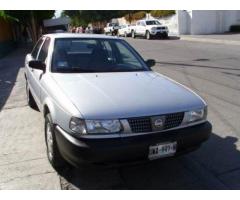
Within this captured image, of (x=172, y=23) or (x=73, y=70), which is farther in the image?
(x=172, y=23)

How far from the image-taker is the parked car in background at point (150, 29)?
30.7 meters

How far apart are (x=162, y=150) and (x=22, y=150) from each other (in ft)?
7.54

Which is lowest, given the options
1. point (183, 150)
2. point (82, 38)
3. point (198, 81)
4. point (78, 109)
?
point (198, 81)

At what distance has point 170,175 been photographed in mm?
4117

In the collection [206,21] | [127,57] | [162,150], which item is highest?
[127,57]

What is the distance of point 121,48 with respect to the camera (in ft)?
18.6

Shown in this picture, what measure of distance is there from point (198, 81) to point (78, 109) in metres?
6.72

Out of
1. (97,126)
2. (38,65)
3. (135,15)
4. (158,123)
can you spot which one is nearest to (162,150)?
(158,123)

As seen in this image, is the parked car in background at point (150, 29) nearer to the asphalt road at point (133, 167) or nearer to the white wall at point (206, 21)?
the white wall at point (206, 21)

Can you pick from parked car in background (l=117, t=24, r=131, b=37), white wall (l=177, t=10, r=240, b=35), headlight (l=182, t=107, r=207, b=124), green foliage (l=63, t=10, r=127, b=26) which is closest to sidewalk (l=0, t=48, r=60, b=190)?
headlight (l=182, t=107, r=207, b=124)

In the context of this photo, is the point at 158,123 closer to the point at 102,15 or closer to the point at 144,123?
the point at 144,123

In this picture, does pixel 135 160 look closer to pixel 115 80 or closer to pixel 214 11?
pixel 115 80

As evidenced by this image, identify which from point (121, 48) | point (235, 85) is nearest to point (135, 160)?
point (121, 48)

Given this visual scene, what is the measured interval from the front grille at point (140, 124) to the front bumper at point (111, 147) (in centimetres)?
6
